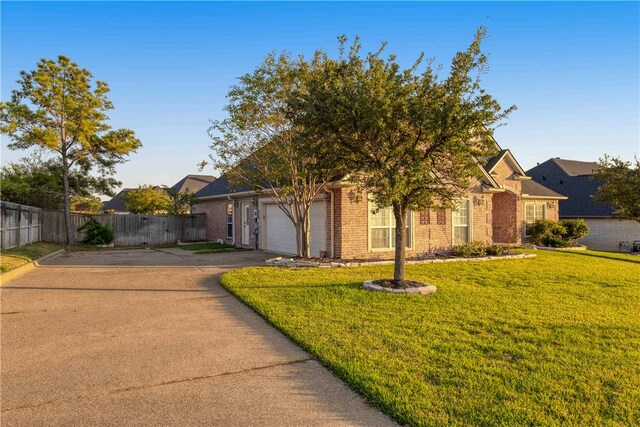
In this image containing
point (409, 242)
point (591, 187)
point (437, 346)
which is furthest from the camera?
point (591, 187)

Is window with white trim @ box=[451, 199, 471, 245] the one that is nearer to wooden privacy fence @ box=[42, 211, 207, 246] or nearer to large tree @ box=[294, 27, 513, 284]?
large tree @ box=[294, 27, 513, 284]

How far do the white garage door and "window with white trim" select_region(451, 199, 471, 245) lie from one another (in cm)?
578

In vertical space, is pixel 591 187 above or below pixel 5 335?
above

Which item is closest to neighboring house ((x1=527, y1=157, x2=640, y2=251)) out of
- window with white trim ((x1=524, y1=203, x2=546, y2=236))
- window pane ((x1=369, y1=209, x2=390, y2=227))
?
window with white trim ((x1=524, y1=203, x2=546, y2=236))

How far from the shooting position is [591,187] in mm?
29281

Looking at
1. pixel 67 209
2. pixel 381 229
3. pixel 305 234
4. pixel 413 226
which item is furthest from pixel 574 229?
pixel 67 209

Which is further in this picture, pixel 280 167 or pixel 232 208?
pixel 232 208

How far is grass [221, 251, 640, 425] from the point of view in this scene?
140 inches

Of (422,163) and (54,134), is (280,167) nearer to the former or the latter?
(422,163)

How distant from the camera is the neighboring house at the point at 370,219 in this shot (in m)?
13.7

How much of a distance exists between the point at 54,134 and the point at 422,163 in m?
19.7

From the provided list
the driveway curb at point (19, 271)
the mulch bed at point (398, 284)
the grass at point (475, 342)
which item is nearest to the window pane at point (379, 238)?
the grass at point (475, 342)

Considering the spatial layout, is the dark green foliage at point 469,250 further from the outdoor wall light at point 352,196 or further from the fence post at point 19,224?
the fence post at point 19,224

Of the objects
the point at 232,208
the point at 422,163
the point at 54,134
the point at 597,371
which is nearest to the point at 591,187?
the point at 232,208
